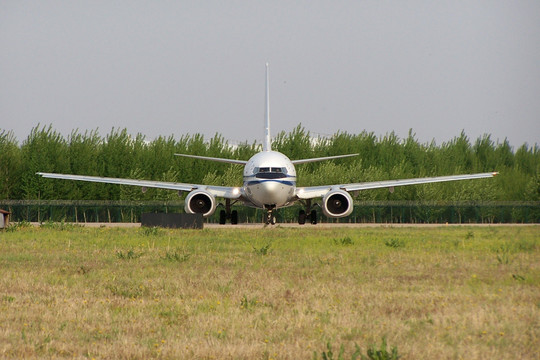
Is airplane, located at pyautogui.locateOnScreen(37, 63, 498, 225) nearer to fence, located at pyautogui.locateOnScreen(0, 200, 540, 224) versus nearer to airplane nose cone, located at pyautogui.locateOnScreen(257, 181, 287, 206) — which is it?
airplane nose cone, located at pyautogui.locateOnScreen(257, 181, 287, 206)

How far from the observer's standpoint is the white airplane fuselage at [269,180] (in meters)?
43.7

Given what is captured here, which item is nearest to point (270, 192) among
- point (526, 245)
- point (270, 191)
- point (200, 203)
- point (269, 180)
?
point (270, 191)

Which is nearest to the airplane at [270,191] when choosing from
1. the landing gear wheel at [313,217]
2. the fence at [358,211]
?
the landing gear wheel at [313,217]

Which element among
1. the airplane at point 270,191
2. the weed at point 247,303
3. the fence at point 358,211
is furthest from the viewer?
the fence at point 358,211

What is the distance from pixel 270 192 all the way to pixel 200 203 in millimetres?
5354

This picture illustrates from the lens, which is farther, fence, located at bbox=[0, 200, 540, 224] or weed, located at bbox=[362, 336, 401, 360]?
fence, located at bbox=[0, 200, 540, 224]

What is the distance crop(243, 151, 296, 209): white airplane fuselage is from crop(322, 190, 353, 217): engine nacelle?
210 centimetres

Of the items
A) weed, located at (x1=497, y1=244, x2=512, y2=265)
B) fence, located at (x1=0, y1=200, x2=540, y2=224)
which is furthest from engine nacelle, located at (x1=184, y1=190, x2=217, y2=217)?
weed, located at (x1=497, y1=244, x2=512, y2=265)

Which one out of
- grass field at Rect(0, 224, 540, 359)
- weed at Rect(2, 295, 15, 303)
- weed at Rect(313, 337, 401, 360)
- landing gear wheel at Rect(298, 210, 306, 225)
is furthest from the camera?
landing gear wheel at Rect(298, 210, 306, 225)

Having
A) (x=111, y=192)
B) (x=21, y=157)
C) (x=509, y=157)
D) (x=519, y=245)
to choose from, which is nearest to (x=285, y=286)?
(x=519, y=245)

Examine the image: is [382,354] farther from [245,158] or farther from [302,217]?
[245,158]

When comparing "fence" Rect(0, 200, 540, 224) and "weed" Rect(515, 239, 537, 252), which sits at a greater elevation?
"fence" Rect(0, 200, 540, 224)

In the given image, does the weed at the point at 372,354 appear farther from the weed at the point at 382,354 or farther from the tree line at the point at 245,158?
the tree line at the point at 245,158

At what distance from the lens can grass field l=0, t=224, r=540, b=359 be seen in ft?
35.1
